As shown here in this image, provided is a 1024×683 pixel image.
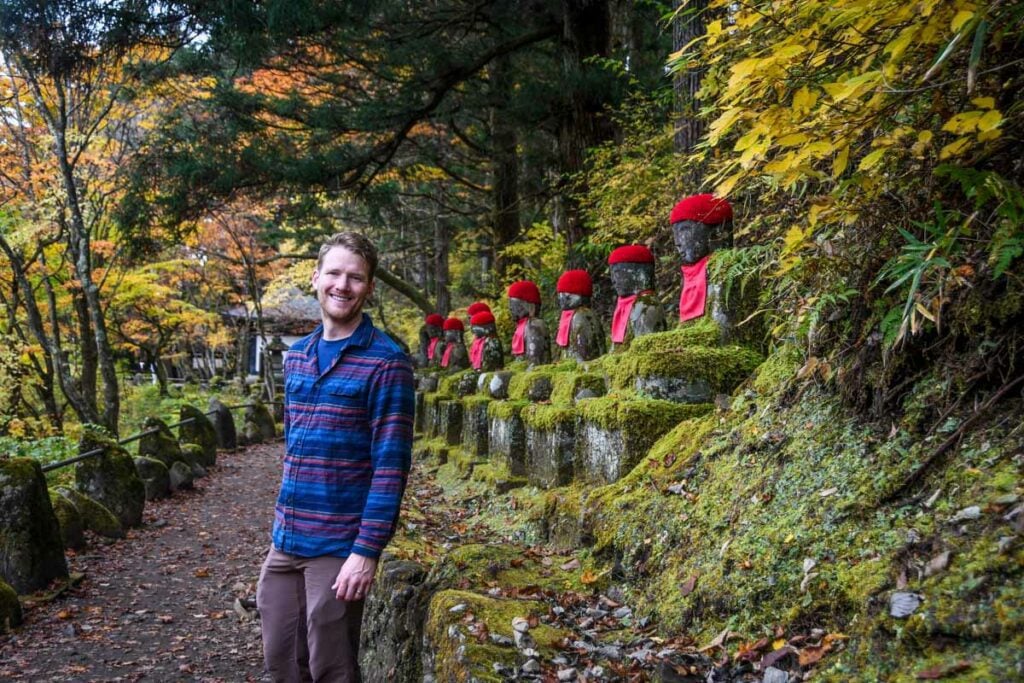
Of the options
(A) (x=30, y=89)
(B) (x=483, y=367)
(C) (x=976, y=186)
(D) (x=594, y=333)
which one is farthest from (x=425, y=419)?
(C) (x=976, y=186)

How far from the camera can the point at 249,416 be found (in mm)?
15656

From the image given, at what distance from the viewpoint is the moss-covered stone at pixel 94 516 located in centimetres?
700

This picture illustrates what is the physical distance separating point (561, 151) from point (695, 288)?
6.09m

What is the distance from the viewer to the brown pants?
7.63ft

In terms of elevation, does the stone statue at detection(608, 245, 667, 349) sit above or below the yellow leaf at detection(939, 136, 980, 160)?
below

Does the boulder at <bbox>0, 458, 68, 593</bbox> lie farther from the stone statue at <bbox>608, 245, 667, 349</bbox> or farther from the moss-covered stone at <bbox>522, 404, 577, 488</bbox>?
the stone statue at <bbox>608, 245, 667, 349</bbox>

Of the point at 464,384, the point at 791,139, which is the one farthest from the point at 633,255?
the point at 464,384

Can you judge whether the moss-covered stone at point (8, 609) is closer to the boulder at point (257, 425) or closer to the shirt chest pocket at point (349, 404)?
the shirt chest pocket at point (349, 404)

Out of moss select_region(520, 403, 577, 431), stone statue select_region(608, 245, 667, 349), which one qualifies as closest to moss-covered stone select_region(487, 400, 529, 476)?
moss select_region(520, 403, 577, 431)

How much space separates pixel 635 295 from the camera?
532 cm

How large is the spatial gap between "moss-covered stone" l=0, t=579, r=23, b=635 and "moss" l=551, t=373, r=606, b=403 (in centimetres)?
426

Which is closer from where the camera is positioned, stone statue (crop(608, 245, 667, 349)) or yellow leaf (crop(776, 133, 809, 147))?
yellow leaf (crop(776, 133, 809, 147))

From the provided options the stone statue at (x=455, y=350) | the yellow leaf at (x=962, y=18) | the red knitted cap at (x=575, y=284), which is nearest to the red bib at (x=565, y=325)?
the red knitted cap at (x=575, y=284)

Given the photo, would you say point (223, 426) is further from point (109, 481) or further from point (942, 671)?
point (942, 671)
